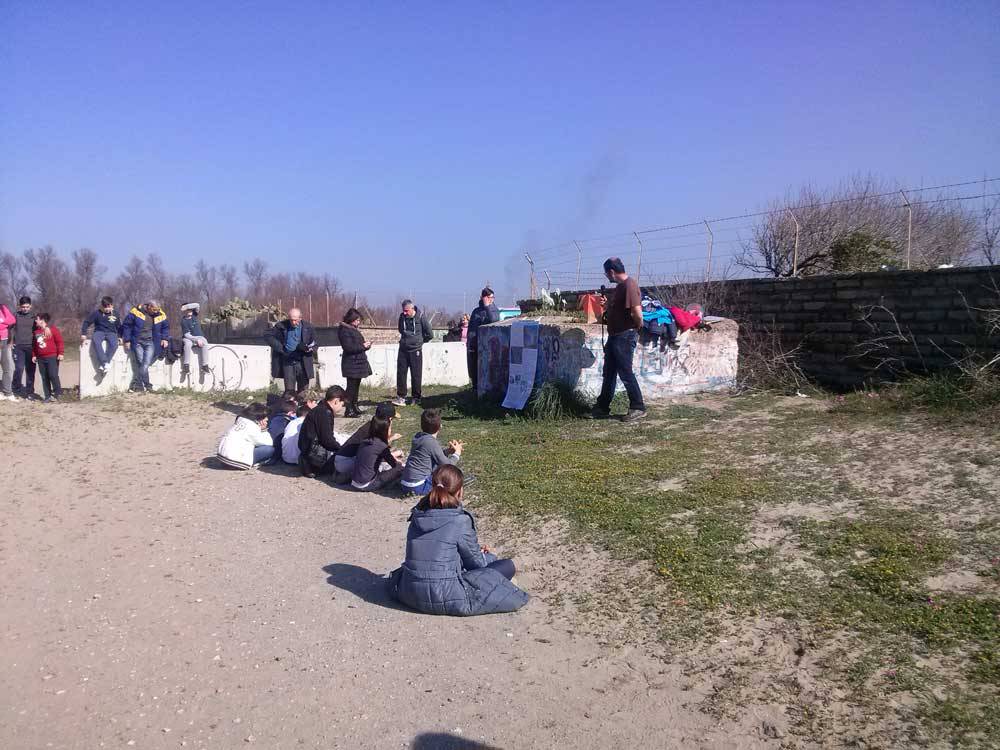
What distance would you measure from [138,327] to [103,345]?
0.65 metres

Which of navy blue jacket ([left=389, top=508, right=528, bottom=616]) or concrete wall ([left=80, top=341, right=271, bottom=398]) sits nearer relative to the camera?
navy blue jacket ([left=389, top=508, right=528, bottom=616])

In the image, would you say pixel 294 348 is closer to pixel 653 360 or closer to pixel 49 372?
pixel 49 372

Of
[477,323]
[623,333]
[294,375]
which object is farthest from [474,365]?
[623,333]

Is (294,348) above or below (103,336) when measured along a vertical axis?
below

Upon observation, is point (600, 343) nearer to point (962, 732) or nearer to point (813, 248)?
point (813, 248)

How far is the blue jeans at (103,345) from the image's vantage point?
1401 cm

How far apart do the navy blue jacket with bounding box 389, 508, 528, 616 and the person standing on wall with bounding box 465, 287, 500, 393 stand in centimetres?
712

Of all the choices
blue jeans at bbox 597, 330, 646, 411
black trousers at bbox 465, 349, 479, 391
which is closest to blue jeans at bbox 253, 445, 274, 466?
black trousers at bbox 465, 349, 479, 391

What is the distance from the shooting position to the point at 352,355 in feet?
37.9

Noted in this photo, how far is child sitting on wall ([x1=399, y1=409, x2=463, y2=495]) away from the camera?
7.13 meters

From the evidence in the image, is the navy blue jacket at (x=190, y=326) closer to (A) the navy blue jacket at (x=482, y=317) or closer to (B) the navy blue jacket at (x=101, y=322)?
(B) the navy blue jacket at (x=101, y=322)

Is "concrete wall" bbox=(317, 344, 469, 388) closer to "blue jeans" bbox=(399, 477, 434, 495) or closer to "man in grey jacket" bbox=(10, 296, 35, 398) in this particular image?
"man in grey jacket" bbox=(10, 296, 35, 398)

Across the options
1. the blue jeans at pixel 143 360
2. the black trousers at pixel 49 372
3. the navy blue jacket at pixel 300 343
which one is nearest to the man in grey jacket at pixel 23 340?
the black trousers at pixel 49 372

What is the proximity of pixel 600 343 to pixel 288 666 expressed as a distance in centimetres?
655
